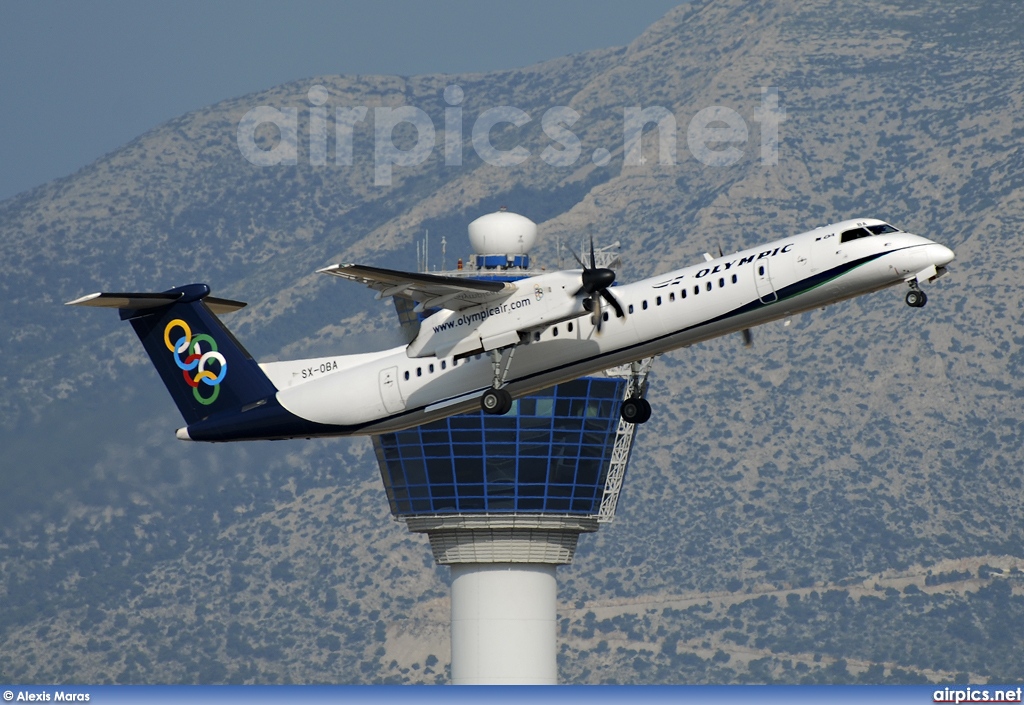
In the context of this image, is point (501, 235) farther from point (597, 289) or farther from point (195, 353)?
point (597, 289)

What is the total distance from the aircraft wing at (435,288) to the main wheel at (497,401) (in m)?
2.51

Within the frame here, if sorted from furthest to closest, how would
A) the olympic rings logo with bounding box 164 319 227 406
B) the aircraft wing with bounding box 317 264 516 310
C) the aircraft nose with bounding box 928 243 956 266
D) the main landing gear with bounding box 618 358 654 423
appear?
the olympic rings logo with bounding box 164 319 227 406
the main landing gear with bounding box 618 358 654 423
the aircraft wing with bounding box 317 264 516 310
the aircraft nose with bounding box 928 243 956 266

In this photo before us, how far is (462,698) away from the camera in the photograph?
46.6 meters

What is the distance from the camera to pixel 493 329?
169 ft

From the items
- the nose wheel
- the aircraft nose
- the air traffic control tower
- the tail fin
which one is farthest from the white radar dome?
the aircraft nose

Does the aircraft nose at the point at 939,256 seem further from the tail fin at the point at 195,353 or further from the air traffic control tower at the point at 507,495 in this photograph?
the air traffic control tower at the point at 507,495

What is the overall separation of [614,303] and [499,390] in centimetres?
407

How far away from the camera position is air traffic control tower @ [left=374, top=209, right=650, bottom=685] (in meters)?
70.3

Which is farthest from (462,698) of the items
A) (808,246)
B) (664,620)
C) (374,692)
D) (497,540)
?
(664,620)

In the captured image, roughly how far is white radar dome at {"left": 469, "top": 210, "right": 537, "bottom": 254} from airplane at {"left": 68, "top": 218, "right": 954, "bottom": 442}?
13263 millimetres

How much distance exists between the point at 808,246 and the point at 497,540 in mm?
25045

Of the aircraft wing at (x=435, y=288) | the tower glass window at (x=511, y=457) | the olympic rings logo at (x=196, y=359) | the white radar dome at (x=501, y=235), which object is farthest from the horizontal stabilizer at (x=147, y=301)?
the white radar dome at (x=501, y=235)

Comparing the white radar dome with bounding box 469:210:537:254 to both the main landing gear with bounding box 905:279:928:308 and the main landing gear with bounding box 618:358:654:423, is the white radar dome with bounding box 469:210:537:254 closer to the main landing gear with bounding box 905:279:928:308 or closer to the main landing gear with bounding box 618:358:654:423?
the main landing gear with bounding box 618:358:654:423

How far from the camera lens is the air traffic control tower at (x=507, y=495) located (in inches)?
2768
